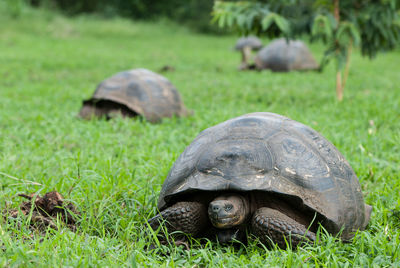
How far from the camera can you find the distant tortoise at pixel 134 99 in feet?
16.5

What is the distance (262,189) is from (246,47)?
10077 mm

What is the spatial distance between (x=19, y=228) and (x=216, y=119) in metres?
2.88

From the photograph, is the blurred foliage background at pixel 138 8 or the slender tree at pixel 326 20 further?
the blurred foliage background at pixel 138 8

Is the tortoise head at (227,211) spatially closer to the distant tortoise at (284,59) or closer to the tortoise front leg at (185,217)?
the tortoise front leg at (185,217)

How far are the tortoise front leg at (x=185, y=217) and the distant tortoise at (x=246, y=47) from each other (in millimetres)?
7273

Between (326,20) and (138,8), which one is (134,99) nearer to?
(326,20)

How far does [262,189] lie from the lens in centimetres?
200

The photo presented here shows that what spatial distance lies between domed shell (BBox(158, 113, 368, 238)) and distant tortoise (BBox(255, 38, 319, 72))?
7.75 metres

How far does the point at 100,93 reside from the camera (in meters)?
5.09

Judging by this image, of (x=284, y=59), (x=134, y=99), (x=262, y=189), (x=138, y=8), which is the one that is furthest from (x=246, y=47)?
(x=138, y=8)

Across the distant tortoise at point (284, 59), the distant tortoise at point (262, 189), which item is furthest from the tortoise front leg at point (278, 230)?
the distant tortoise at point (284, 59)

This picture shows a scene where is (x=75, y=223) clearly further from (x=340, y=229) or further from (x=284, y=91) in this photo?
(x=284, y=91)

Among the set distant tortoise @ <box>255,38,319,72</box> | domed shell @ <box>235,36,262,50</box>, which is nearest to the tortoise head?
→ distant tortoise @ <box>255,38,319,72</box>

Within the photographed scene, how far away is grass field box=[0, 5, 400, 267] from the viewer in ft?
6.45
